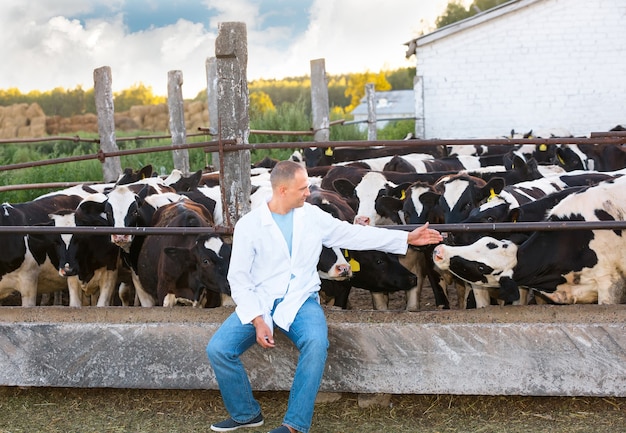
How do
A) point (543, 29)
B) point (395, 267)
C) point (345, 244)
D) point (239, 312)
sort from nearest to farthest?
point (239, 312), point (345, 244), point (395, 267), point (543, 29)

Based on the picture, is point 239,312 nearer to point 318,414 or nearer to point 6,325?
point 318,414

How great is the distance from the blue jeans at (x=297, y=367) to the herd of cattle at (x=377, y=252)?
115 centimetres

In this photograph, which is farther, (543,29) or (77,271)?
(543,29)

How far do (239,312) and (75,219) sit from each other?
3017mm

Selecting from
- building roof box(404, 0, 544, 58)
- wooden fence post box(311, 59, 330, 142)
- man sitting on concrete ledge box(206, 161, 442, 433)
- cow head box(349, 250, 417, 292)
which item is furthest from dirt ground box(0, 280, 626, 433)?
building roof box(404, 0, 544, 58)

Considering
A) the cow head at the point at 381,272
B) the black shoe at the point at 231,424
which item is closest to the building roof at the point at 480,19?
the cow head at the point at 381,272

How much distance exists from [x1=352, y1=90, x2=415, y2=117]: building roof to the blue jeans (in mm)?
45650

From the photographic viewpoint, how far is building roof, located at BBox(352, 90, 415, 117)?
5169cm

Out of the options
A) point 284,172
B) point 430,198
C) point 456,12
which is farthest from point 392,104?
point 284,172

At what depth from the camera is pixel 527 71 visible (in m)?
19.5

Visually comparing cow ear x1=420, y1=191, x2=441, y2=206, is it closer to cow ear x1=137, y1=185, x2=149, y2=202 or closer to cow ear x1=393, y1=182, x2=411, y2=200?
cow ear x1=393, y1=182, x2=411, y2=200

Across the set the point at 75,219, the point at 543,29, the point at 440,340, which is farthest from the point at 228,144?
the point at 543,29

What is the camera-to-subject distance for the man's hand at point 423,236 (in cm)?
492

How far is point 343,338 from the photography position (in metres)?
Result: 5.06
